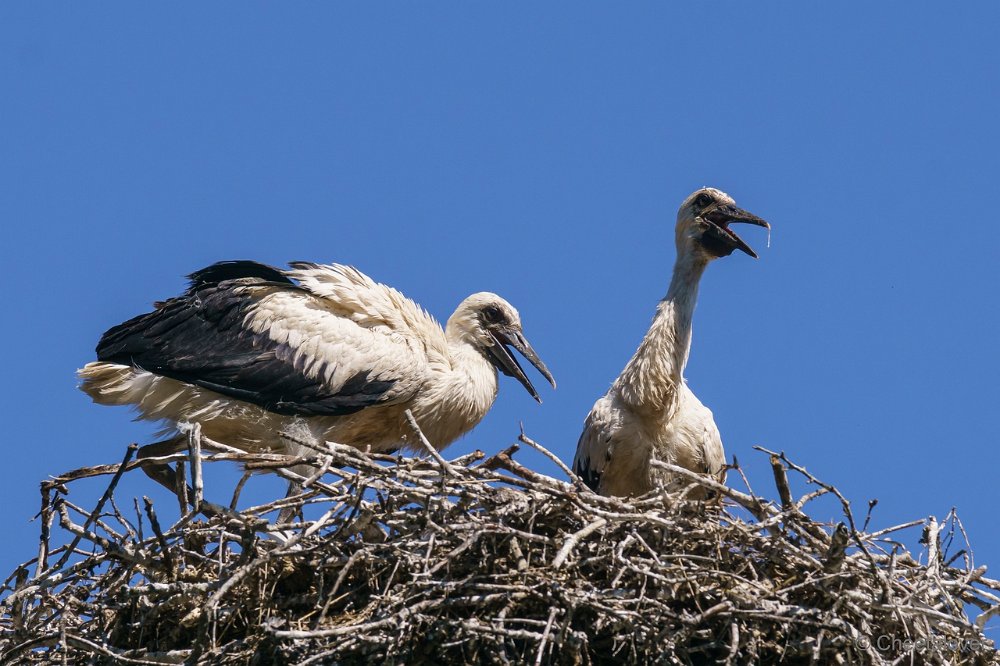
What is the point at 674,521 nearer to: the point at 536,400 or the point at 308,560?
the point at 308,560

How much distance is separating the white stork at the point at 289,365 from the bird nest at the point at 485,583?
64.5 inches

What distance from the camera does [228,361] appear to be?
801 centimetres

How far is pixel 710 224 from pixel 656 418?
119cm

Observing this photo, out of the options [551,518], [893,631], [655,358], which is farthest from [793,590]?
[655,358]

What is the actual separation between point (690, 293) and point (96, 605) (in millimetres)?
3772

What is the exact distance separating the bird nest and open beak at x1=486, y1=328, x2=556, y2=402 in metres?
2.38

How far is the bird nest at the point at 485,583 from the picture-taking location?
564 centimetres

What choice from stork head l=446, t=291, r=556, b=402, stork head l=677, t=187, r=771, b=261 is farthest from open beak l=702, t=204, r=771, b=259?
stork head l=446, t=291, r=556, b=402

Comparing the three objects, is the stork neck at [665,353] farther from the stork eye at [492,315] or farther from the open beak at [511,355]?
the stork eye at [492,315]

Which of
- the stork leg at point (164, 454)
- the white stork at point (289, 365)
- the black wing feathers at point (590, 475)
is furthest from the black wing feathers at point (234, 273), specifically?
the black wing feathers at point (590, 475)

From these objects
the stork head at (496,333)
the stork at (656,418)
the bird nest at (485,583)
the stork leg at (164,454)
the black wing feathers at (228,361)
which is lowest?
the bird nest at (485,583)

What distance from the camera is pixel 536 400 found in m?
8.64

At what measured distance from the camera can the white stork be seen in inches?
314

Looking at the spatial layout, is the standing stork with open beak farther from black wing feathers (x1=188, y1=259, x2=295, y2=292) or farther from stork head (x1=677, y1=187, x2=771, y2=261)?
stork head (x1=677, y1=187, x2=771, y2=261)
